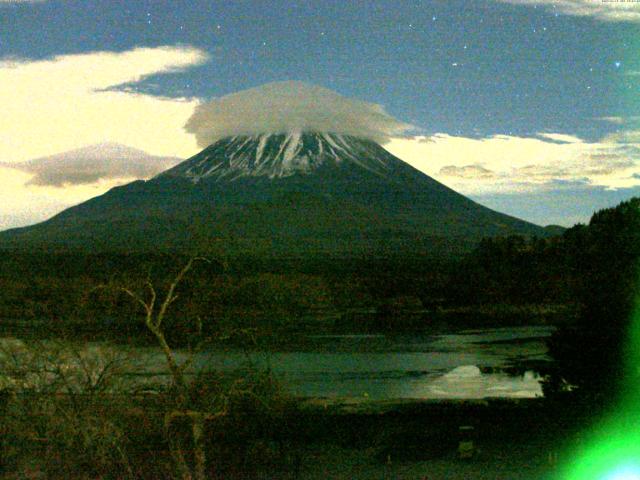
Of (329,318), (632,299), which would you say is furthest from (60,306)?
(632,299)

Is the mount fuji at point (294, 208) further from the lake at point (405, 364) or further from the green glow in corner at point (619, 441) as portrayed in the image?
the green glow in corner at point (619, 441)

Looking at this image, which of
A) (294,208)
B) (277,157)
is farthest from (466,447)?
(277,157)

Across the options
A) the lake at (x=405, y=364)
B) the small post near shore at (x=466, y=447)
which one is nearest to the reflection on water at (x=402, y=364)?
the lake at (x=405, y=364)

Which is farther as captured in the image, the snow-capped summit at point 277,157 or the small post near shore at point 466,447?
the snow-capped summit at point 277,157

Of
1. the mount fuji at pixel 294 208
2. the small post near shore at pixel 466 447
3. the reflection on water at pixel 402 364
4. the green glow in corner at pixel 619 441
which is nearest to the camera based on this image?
the green glow in corner at pixel 619 441

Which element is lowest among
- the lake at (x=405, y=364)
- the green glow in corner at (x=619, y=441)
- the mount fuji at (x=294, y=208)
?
the lake at (x=405, y=364)

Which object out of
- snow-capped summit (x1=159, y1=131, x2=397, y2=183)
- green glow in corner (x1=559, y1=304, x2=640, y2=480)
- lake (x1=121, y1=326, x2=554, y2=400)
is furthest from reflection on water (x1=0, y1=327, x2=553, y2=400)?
snow-capped summit (x1=159, y1=131, x2=397, y2=183)

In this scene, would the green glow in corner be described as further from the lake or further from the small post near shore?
the lake
